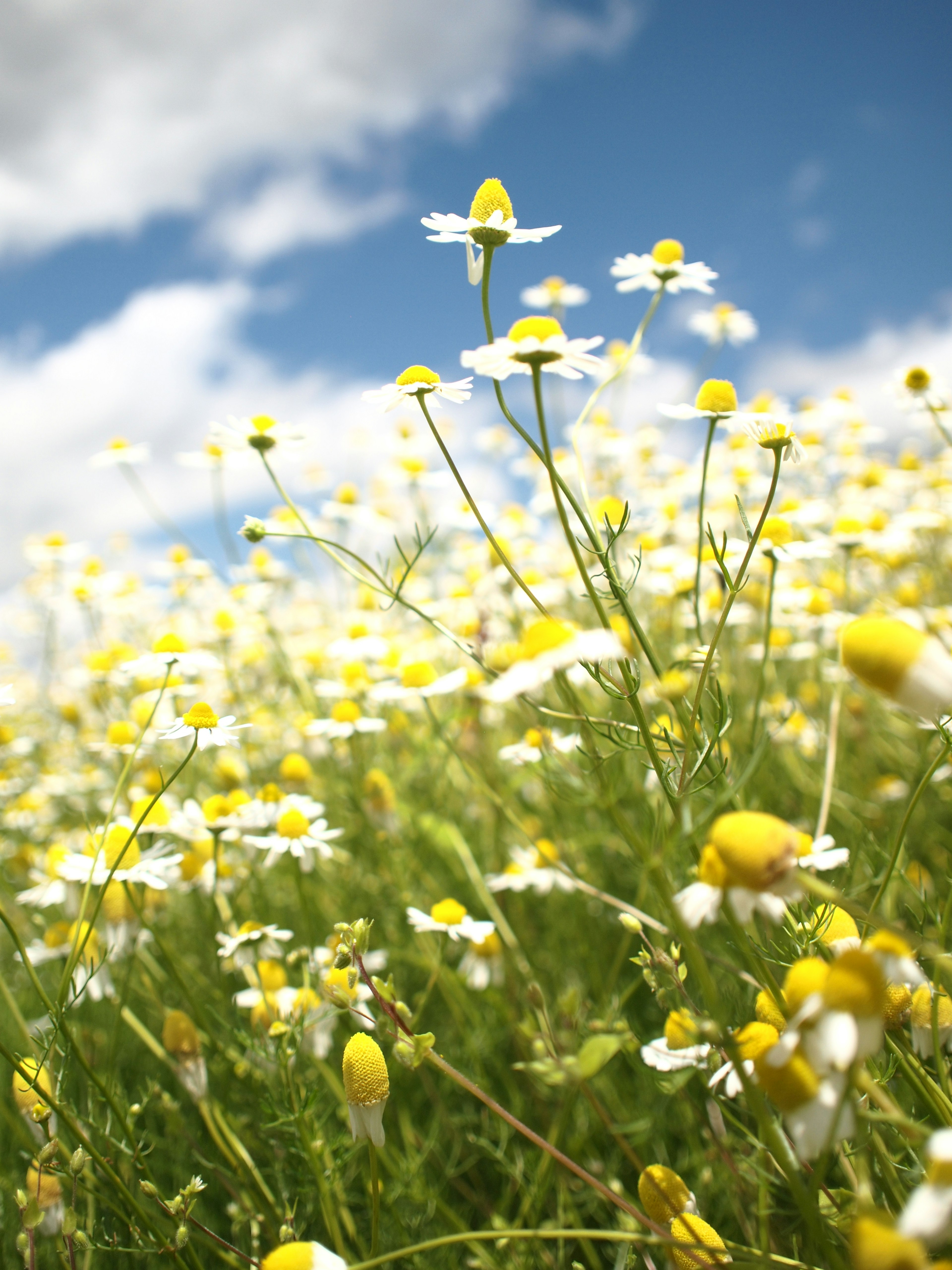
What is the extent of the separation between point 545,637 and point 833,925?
63cm

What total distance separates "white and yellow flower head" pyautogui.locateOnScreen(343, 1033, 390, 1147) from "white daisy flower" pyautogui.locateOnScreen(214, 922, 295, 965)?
63cm

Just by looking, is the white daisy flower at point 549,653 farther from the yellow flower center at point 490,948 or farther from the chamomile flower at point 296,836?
the yellow flower center at point 490,948

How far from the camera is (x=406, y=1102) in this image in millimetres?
1933

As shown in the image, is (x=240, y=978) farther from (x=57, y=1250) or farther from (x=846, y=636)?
(x=846, y=636)

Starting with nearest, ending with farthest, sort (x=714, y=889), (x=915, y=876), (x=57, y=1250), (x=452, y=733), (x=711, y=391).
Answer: (x=714, y=889), (x=711, y=391), (x=57, y=1250), (x=915, y=876), (x=452, y=733)

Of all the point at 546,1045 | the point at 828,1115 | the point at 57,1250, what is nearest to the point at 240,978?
the point at 57,1250

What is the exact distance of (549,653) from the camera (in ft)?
2.46

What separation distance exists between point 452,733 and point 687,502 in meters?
2.16

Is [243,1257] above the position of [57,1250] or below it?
above

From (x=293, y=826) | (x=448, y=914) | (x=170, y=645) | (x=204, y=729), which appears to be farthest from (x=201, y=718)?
(x=448, y=914)

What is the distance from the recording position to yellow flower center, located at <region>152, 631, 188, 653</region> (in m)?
1.90

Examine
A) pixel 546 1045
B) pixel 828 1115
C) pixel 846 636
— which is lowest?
pixel 546 1045

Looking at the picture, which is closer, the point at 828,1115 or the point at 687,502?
the point at 828,1115

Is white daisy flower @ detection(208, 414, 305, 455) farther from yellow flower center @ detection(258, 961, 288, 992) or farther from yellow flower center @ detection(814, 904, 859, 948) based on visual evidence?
yellow flower center @ detection(814, 904, 859, 948)
